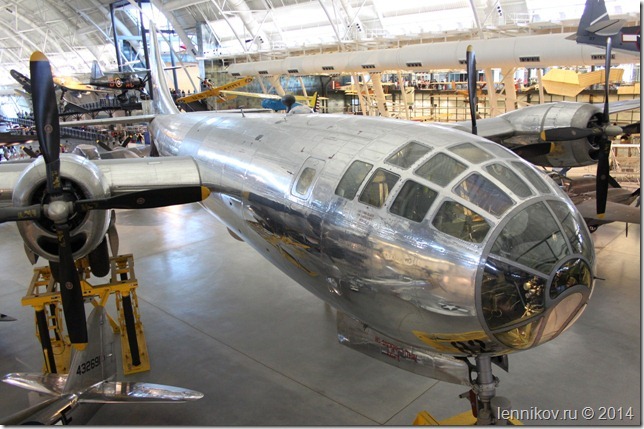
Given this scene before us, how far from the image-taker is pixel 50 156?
6.36 meters

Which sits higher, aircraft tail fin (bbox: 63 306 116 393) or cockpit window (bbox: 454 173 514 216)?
Answer: cockpit window (bbox: 454 173 514 216)

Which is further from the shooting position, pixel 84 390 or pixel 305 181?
pixel 84 390

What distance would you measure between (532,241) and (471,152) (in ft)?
4.13

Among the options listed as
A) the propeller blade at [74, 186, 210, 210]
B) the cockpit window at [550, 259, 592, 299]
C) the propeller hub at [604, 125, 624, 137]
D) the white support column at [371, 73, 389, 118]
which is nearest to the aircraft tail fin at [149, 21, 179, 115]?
the propeller blade at [74, 186, 210, 210]

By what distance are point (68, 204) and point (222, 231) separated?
10.9 m

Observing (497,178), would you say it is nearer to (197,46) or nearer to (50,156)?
(50,156)

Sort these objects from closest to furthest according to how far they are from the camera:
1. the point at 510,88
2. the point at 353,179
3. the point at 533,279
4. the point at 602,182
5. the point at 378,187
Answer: the point at 533,279 < the point at 378,187 < the point at 353,179 < the point at 602,182 < the point at 510,88

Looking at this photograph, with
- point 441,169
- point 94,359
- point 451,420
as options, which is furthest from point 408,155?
point 94,359

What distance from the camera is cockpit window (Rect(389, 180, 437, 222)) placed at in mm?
4586

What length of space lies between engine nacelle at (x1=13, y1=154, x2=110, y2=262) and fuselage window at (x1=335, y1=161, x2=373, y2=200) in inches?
157

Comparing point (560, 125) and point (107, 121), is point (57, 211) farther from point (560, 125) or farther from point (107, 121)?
point (560, 125)

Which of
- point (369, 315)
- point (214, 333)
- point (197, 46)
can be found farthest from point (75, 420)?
point (197, 46)

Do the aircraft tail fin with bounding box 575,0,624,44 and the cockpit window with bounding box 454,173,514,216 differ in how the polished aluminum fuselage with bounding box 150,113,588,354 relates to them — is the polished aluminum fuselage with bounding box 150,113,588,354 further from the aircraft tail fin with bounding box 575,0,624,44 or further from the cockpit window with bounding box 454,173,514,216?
the aircraft tail fin with bounding box 575,0,624,44

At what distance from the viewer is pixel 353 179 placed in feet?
17.4
